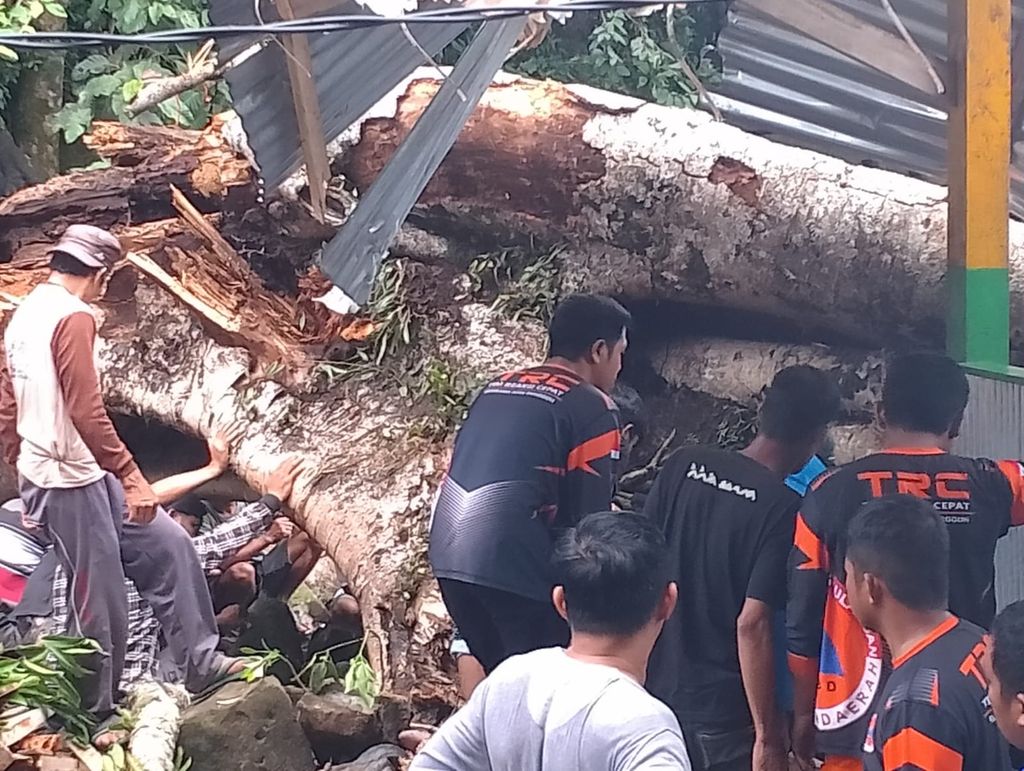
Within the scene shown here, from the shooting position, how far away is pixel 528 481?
148 inches

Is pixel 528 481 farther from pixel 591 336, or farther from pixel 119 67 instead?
pixel 119 67

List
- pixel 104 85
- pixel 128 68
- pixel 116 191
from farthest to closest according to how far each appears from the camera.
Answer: pixel 128 68, pixel 104 85, pixel 116 191

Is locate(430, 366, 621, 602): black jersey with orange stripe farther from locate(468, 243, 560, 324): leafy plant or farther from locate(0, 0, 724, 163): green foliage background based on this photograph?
locate(0, 0, 724, 163): green foliage background

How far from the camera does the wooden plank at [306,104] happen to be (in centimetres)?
374

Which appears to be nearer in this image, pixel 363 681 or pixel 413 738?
pixel 413 738

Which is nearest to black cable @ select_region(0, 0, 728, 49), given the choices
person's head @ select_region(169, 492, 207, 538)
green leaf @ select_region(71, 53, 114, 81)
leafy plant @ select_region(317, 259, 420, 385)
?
leafy plant @ select_region(317, 259, 420, 385)

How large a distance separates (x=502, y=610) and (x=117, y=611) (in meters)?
1.81

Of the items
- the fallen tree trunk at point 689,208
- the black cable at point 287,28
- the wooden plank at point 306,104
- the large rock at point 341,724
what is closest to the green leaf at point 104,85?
the fallen tree trunk at point 689,208

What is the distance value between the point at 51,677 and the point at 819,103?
4890 mm

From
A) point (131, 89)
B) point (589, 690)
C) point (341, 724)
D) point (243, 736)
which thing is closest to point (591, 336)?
point (589, 690)

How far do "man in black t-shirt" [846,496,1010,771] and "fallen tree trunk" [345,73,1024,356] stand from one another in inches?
92.2

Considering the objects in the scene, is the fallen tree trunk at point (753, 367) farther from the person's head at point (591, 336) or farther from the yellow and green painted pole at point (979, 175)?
the person's head at point (591, 336)

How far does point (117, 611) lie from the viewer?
4797mm

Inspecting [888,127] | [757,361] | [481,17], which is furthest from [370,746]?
[888,127]
